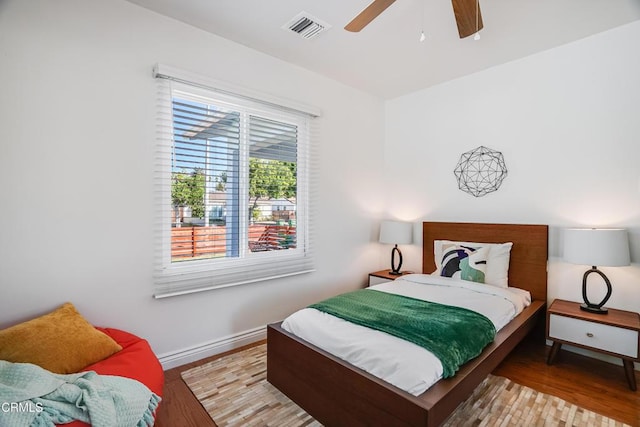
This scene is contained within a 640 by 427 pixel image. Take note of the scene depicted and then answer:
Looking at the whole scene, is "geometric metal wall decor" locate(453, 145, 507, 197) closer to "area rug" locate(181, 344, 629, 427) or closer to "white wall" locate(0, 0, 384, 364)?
"area rug" locate(181, 344, 629, 427)

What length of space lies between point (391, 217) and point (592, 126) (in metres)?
2.12

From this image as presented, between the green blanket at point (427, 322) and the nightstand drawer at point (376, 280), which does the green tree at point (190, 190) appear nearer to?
the green blanket at point (427, 322)

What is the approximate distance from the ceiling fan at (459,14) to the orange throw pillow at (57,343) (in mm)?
2394

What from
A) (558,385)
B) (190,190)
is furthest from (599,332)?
(190,190)

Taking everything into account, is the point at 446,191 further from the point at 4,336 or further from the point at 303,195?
the point at 4,336

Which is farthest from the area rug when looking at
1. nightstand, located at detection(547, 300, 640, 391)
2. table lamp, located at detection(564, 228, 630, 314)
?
table lamp, located at detection(564, 228, 630, 314)

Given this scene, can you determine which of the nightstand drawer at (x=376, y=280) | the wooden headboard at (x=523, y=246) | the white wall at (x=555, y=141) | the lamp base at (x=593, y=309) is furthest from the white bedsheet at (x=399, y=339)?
the white wall at (x=555, y=141)

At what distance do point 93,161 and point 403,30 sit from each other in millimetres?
2444

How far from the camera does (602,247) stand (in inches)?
89.7

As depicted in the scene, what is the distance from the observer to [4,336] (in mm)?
1589

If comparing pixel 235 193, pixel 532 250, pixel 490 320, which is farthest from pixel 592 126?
pixel 235 193

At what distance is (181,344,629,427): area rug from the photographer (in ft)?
5.96

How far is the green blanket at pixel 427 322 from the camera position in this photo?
1674 millimetres

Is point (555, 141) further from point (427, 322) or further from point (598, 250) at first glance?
point (427, 322)
